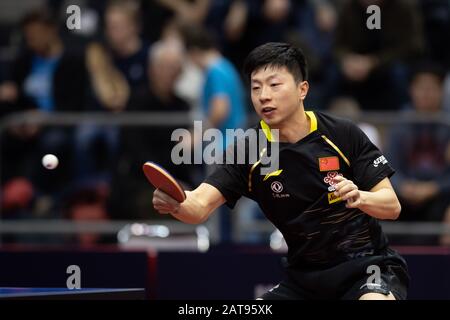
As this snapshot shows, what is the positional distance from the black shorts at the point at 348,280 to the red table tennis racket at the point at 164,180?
0.87 m

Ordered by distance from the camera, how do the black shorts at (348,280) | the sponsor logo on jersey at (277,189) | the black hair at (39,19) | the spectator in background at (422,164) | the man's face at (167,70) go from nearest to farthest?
the black shorts at (348,280), the sponsor logo on jersey at (277,189), the spectator in background at (422,164), the man's face at (167,70), the black hair at (39,19)

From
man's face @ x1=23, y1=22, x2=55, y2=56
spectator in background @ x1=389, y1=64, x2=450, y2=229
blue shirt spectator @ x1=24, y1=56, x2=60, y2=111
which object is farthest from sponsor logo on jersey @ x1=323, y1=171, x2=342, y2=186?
man's face @ x1=23, y1=22, x2=55, y2=56

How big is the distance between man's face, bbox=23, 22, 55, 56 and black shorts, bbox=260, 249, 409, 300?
6.15m

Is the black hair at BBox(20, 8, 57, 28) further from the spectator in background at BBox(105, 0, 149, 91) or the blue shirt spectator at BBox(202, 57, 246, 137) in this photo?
the blue shirt spectator at BBox(202, 57, 246, 137)

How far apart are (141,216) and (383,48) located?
10.0ft

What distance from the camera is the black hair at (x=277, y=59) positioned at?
19.7 ft

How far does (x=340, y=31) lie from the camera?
10.9 m

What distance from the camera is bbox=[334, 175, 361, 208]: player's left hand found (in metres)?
5.46

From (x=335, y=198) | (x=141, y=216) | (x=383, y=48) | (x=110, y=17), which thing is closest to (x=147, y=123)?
(x=141, y=216)

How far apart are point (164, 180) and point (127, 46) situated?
5.76 m
